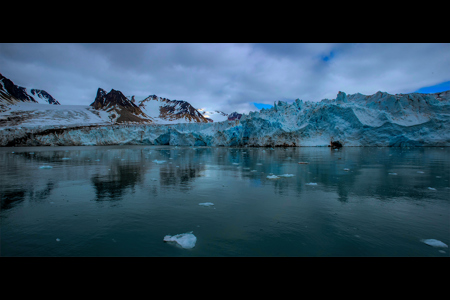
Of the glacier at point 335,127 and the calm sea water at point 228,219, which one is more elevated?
the glacier at point 335,127

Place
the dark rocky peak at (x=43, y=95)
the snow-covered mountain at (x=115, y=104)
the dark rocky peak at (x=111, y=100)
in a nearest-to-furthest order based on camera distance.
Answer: the snow-covered mountain at (x=115, y=104) → the dark rocky peak at (x=111, y=100) → the dark rocky peak at (x=43, y=95)

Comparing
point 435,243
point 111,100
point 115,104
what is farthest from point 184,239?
point 111,100

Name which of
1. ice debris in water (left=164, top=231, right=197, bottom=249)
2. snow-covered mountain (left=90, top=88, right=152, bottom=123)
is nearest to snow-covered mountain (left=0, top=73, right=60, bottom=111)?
snow-covered mountain (left=90, top=88, right=152, bottom=123)

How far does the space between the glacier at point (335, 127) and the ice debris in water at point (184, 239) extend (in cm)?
3009

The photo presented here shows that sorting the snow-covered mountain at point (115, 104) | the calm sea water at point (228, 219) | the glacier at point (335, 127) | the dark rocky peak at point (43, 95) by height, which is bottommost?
the calm sea water at point (228, 219)

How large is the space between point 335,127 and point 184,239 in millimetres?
31886

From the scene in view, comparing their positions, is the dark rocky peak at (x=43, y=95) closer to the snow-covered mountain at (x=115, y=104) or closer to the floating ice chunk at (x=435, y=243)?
the snow-covered mountain at (x=115, y=104)

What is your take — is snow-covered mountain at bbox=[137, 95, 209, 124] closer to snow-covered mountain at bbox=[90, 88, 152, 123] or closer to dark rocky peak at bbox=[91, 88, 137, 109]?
snow-covered mountain at bbox=[90, 88, 152, 123]

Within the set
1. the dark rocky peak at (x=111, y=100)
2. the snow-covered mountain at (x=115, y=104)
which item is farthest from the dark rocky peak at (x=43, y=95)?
the dark rocky peak at (x=111, y=100)

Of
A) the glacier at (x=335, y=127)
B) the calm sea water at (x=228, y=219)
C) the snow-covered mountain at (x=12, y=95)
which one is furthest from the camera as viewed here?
the snow-covered mountain at (x=12, y=95)

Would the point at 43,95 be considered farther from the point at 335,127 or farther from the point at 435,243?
the point at 435,243

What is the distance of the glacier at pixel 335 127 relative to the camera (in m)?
28.0
